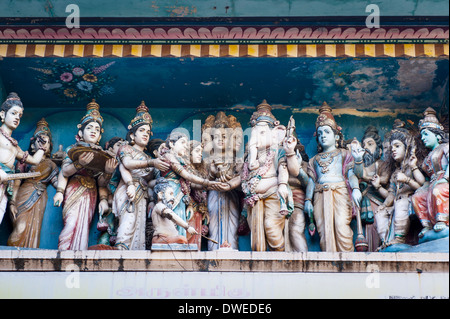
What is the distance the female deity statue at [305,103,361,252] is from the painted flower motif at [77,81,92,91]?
9.59 feet

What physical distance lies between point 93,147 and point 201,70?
171 centimetres

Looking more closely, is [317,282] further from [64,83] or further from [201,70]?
[64,83]

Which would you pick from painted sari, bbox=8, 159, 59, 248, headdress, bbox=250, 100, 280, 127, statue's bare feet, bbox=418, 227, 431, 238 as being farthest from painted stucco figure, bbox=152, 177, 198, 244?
statue's bare feet, bbox=418, 227, 431, 238

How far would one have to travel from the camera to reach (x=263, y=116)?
1045 cm

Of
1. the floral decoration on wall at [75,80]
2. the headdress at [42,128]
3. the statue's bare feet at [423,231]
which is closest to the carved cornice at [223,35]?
the floral decoration on wall at [75,80]

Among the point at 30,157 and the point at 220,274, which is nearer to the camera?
the point at 220,274

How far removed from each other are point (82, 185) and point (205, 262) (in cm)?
217

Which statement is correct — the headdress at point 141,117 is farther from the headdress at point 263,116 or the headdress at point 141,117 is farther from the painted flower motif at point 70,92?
the headdress at point 263,116

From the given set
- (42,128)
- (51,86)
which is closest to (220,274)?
(42,128)

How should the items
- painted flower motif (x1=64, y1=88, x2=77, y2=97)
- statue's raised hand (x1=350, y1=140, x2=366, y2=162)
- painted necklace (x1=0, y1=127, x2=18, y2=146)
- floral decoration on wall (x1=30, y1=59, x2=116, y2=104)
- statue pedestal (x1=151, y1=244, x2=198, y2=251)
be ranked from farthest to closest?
painted flower motif (x1=64, y1=88, x2=77, y2=97), floral decoration on wall (x1=30, y1=59, x2=116, y2=104), painted necklace (x1=0, y1=127, x2=18, y2=146), statue's raised hand (x1=350, y1=140, x2=366, y2=162), statue pedestal (x1=151, y1=244, x2=198, y2=251)

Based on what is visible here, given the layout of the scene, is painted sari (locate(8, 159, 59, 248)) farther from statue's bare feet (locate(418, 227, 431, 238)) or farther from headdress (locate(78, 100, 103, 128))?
statue's bare feet (locate(418, 227, 431, 238))

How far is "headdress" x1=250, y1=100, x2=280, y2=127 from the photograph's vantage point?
10430mm

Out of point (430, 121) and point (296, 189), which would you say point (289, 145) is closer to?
point (296, 189)

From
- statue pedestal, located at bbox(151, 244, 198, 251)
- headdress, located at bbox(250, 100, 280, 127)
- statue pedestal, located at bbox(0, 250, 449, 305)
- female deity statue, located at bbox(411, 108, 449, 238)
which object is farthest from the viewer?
headdress, located at bbox(250, 100, 280, 127)
